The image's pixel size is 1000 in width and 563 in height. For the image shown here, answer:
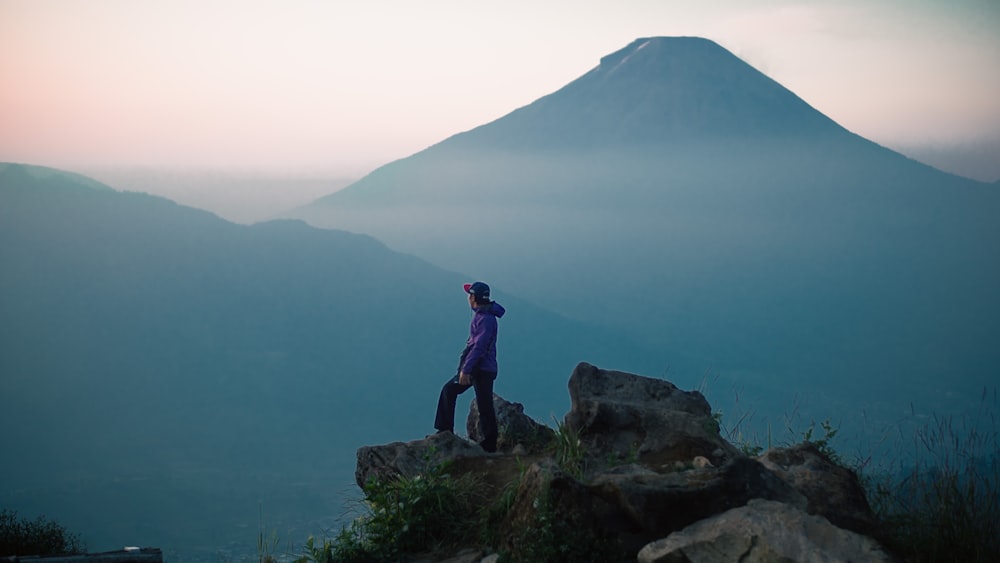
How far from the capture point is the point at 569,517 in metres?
6.50

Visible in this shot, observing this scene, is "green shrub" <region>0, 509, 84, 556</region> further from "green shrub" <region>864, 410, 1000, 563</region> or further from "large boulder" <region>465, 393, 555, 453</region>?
"green shrub" <region>864, 410, 1000, 563</region>

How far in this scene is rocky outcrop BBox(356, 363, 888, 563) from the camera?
5898 millimetres

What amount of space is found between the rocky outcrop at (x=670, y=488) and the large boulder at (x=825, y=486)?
1 cm

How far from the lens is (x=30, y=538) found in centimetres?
1430

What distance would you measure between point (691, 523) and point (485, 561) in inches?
65.7

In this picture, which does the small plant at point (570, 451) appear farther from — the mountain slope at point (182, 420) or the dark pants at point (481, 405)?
the mountain slope at point (182, 420)

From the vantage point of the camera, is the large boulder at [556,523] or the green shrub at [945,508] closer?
the green shrub at [945,508]

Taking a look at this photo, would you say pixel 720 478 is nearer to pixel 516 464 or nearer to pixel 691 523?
pixel 691 523

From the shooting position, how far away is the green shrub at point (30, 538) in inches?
531

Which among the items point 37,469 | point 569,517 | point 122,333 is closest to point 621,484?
point 569,517

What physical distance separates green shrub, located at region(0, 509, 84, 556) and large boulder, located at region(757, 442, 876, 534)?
1069cm

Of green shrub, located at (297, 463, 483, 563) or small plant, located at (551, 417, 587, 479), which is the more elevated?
small plant, located at (551, 417, 587, 479)

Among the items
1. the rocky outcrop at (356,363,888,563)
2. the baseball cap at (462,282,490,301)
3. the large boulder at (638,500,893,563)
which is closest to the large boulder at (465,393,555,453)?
the rocky outcrop at (356,363,888,563)

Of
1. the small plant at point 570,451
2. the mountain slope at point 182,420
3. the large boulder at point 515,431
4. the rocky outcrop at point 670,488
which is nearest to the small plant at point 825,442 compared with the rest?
the rocky outcrop at point 670,488
